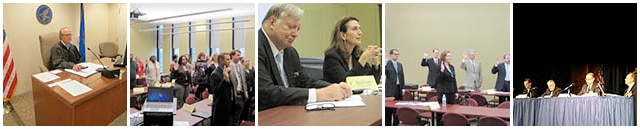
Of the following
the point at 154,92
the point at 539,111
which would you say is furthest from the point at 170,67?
the point at 539,111

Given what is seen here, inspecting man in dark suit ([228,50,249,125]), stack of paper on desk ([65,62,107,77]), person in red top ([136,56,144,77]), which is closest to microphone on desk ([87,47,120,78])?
stack of paper on desk ([65,62,107,77])

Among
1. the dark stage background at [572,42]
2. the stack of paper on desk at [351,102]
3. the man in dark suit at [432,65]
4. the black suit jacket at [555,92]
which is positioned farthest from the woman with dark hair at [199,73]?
the black suit jacket at [555,92]

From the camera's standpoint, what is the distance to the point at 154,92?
441 centimetres

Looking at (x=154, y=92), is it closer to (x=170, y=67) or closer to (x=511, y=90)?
(x=170, y=67)

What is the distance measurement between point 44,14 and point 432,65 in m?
2.80

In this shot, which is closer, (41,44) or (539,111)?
(41,44)

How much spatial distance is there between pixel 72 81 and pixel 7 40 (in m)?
0.53

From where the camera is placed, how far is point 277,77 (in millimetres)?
4406

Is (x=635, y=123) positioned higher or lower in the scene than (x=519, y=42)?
lower

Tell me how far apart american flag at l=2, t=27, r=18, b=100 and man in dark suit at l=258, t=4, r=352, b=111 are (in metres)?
1.75

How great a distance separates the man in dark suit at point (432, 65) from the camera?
4461 millimetres

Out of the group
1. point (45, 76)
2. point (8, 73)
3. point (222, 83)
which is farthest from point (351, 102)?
point (8, 73)

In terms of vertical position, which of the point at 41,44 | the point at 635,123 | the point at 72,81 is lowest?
the point at 635,123

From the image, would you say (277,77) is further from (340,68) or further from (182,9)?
(182,9)
